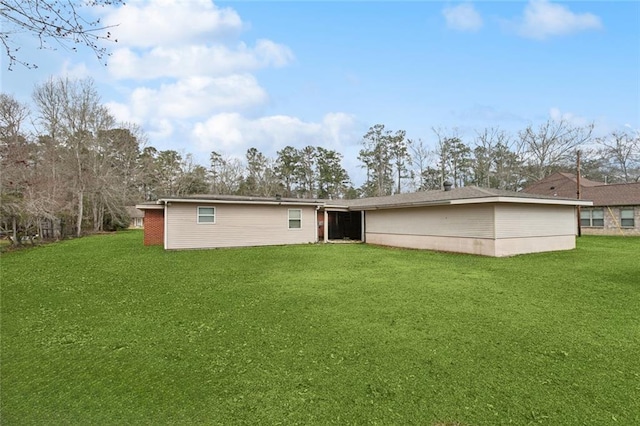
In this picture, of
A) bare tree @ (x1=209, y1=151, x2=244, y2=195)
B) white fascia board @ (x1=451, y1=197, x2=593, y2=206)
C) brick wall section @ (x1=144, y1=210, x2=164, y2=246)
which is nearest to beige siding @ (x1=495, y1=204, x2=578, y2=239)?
white fascia board @ (x1=451, y1=197, x2=593, y2=206)

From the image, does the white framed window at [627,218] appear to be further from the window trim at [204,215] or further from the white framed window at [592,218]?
the window trim at [204,215]

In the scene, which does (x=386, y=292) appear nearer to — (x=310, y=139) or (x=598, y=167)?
(x=310, y=139)

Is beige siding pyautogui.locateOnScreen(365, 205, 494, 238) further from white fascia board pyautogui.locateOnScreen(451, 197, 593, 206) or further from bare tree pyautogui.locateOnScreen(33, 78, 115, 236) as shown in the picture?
bare tree pyautogui.locateOnScreen(33, 78, 115, 236)

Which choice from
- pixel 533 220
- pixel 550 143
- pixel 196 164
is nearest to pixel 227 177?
pixel 196 164

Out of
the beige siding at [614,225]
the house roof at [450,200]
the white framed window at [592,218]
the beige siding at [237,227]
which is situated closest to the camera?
the house roof at [450,200]

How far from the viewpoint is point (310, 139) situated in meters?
40.2

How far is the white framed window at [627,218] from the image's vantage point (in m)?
19.8

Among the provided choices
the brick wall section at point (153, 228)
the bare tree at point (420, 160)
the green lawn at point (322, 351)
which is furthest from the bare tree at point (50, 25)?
the bare tree at point (420, 160)

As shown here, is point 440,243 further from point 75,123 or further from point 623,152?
point 623,152

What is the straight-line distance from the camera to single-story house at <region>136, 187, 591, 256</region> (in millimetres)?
12289

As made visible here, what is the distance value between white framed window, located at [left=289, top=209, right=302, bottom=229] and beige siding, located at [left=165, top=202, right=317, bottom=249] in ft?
0.53

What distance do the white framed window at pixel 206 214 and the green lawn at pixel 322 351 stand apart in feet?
21.2

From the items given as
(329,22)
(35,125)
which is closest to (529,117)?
(329,22)

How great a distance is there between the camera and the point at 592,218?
21.4 m
